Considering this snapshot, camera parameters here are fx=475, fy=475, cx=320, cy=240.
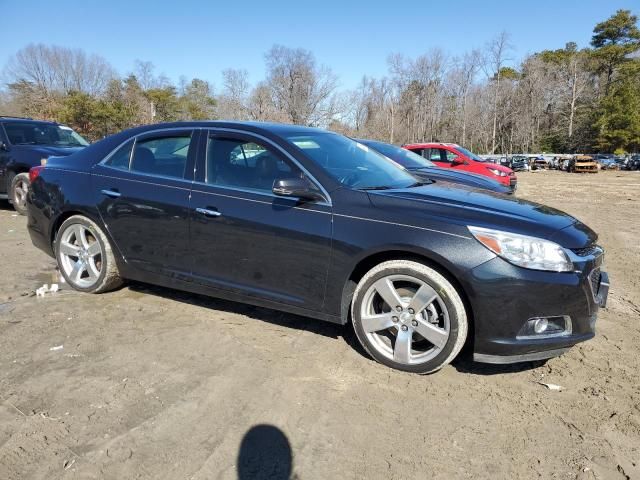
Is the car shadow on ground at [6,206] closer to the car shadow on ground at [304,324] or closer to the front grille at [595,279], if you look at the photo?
the car shadow on ground at [304,324]

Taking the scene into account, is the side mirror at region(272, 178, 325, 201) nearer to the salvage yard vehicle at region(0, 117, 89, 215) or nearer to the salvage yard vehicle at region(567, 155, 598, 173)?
the salvage yard vehicle at region(0, 117, 89, 215)

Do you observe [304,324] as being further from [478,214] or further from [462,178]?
[462,178]

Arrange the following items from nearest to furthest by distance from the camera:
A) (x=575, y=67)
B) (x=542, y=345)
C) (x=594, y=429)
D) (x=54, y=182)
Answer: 1. (x=594, y=429)
2. (x=542, y=345)
3. (x=54, y=182)
4. (x=575, y=67)

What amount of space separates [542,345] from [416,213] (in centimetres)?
109

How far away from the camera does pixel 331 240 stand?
320 centimetres

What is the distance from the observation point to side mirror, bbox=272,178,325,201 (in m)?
3.22

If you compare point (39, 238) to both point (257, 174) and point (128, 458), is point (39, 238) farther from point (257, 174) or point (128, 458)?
point (128, 458)

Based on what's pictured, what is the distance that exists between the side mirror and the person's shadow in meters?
1.50

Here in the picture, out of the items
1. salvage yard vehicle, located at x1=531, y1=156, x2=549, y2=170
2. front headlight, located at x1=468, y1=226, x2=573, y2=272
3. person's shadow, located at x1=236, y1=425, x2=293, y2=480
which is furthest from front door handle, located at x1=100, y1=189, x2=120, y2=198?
salvage yard vehicle, located at x1=531, y1=156, x2=549, y2=170

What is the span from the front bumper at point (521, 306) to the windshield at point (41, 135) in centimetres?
872

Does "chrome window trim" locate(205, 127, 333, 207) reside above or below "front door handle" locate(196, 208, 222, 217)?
above

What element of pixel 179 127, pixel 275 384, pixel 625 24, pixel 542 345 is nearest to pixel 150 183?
pixel 179 127

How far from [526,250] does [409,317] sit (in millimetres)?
818

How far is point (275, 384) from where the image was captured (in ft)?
9.66
